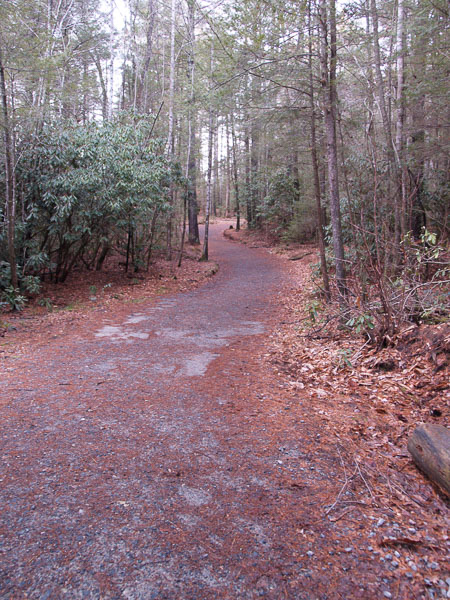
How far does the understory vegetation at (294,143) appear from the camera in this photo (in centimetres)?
→ 609

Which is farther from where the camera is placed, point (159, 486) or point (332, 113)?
point (332, 113)

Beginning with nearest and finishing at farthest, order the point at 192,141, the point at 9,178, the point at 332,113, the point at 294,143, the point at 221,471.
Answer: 1. the point at 221,471
2. the point at 332,113
3. the point at 9,178
4. the point at 294,143
5. the point at 192,141

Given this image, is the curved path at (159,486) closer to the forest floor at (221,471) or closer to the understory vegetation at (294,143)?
the forest floor at (221,471)

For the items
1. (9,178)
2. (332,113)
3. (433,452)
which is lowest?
(433,452)

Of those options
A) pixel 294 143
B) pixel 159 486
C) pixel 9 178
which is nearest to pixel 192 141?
pixel 294 143

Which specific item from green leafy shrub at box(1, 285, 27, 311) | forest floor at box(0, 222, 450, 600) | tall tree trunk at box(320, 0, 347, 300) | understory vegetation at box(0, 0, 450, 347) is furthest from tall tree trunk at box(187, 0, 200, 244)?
forest floor at box(0, 222, 450, 600)

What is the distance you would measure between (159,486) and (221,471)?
498mm

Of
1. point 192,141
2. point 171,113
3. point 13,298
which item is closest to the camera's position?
point 13,298

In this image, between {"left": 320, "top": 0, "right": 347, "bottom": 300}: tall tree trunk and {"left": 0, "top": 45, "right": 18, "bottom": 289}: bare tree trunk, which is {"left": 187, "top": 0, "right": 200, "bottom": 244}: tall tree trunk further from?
{"left": 320, "top": 0, "right": 347, "bottom": 300}: tall tree trunk

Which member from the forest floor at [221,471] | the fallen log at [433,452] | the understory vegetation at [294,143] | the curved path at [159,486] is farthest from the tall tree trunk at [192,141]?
the fallen log at [433,452]

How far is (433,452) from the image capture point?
9.30 ft

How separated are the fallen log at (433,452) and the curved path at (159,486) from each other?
0.69 metres

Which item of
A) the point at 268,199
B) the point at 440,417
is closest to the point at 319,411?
the point at 440,417

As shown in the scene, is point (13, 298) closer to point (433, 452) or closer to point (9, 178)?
point (9, 178)
